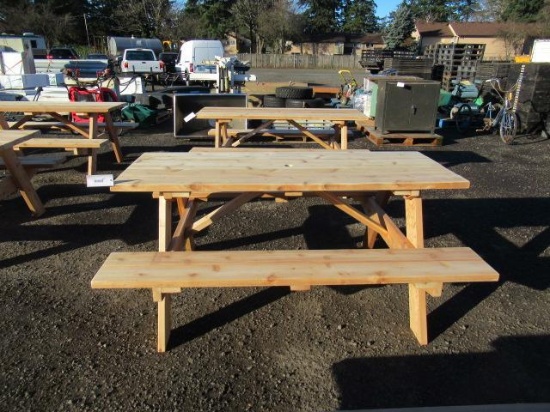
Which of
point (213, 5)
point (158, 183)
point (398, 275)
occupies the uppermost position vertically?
point (213, 5)

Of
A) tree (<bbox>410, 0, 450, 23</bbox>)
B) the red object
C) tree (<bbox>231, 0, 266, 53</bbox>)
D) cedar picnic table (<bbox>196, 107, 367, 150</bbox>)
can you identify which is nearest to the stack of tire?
cedar picnic table (<bbox>196, 107, 367, 150</bbox>)

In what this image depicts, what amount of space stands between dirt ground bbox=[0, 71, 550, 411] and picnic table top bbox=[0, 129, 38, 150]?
84cm

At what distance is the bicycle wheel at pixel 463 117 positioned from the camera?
9.42 meters

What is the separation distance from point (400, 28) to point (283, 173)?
49640mm

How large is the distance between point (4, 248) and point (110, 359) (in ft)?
6.70

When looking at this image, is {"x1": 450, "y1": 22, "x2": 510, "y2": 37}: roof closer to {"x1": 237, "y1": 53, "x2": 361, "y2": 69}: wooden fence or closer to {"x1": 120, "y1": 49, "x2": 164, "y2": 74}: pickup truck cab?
{"x1": 237, "y1": 53, "x2": 361, "y2": 69}: wooden fence

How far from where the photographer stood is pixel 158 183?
2.58 metres

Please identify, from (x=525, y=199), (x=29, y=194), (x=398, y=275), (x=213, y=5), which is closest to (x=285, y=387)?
(x=398, y=275)

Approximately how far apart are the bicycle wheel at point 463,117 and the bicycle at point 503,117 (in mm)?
340

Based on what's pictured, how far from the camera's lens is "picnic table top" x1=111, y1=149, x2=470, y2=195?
2.61 meters

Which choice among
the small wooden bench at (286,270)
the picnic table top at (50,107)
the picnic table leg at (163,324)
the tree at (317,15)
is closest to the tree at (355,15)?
the tree at (317,15)

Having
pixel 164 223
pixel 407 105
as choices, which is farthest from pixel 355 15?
pixel 164 223

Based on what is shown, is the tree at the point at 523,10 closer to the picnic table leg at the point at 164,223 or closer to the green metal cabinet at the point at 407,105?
the green metal cabinet at the point at 407,105

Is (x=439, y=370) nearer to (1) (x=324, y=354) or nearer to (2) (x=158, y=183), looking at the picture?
(1) (x=324, y=354)
